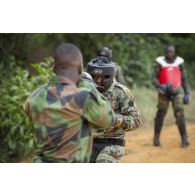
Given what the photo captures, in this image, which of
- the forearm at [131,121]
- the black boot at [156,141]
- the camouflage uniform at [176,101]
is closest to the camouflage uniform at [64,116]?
the forearm at [131,121]

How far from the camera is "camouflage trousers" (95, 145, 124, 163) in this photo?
4629 mm

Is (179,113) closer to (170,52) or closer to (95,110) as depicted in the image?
(170,52)

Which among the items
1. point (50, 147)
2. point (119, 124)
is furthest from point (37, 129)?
point (119, 124)

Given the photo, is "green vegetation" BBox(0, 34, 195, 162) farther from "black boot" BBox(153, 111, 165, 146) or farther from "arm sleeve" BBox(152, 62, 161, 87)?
"arm sleeve" BBox(152, 62, 161, 87)

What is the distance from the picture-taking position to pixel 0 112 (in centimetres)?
831

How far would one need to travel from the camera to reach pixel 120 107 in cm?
475

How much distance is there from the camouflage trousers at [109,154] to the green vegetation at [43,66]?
11.5 ft

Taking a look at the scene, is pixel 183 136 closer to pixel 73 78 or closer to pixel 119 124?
pixel 119 124

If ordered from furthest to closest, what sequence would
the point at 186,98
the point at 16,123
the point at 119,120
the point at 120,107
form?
the point at 186,98
the point at 16,123
the point at 120,107
the point at 119,120

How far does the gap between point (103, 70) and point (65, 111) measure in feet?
4.42

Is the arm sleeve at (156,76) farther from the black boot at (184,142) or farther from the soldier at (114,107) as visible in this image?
the soldier at (114,107)

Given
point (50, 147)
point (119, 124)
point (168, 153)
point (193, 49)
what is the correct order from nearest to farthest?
1. point (50, 147)
2. point (119, 124)
3. point (168, 153)
4. point (193, 49)

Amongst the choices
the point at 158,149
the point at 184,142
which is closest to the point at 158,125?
the point at 158,149
